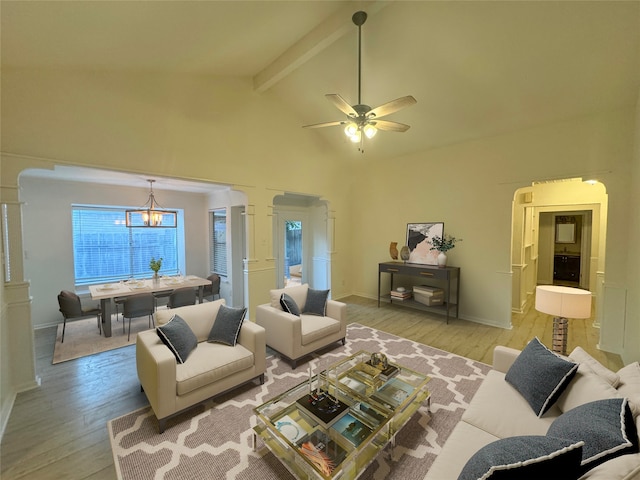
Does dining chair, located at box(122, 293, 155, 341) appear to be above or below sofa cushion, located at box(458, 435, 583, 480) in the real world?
below

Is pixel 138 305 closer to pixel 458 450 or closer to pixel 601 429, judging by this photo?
pixel 458 450

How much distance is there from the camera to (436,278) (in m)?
4.78

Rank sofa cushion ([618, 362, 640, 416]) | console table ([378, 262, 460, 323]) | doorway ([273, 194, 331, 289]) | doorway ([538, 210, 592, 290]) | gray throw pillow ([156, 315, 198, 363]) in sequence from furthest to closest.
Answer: doorway ([538, 210, 592, 290]) < doorway ([273, 194, 331, 289]) < console table ([378, 262, 460, 323]) < gray throw pillow ([156, 315, 198, 363]) < sofa cushion ([618, 362, 640, 416])

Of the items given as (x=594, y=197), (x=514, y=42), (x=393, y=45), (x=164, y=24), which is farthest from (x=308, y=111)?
(x=594, y=197)

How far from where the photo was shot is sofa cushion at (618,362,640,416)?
1241mm

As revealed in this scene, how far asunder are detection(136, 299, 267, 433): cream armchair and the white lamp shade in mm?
2763

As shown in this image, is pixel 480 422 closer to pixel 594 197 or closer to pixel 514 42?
pixel 514 42

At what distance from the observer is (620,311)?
Answer: 132 inches

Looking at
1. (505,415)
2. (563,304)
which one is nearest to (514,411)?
(505,415)

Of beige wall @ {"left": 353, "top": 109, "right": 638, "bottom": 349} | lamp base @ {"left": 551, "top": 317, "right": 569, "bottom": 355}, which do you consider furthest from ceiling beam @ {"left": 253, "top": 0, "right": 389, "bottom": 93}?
lamp base @ {"left": 551, "top": 317, "right": 569, "bottom": 355}

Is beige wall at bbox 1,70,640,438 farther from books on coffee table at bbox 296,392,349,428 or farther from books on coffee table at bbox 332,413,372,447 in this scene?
books on coffee table at bbox 332,413,372,447

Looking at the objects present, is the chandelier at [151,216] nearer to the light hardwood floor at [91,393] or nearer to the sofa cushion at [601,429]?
the light hardwood floor at [91,393]

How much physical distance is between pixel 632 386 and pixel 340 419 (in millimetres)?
1752

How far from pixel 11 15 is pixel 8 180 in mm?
1432
